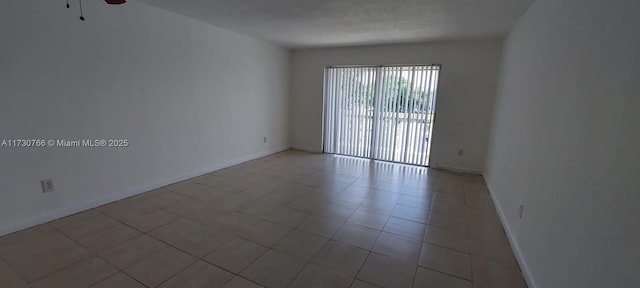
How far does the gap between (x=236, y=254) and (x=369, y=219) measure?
1.31m

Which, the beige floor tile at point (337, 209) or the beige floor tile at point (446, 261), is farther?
the beige floor tile at point (337, 209)

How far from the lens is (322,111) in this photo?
5.59m

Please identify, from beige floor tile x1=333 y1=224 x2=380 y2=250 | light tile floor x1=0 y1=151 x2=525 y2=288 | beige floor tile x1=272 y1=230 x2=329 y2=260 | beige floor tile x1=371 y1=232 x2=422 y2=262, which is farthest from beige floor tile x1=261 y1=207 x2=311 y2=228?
beige floor tile x1=371 y1=232 x2=422 y2=262

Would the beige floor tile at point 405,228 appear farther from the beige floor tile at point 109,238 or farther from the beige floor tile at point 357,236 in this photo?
the beige floor tile at point 109,238

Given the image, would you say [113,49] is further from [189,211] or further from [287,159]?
[287,159]

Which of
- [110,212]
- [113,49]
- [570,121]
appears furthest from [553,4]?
[110,212]

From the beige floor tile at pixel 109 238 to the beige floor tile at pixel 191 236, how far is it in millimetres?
180

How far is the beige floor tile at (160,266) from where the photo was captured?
70.1 inches

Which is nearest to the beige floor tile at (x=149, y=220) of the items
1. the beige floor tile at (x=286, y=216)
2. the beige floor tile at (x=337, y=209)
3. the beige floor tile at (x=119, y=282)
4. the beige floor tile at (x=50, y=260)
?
the beige floor tile at (x=50, y=260)

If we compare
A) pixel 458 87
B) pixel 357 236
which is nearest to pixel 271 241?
pixel 357 236

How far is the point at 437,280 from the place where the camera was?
1.82 m

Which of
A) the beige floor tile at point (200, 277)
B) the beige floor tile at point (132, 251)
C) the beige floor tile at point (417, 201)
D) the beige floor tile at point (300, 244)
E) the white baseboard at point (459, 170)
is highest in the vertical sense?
the white baseboard at point (459, 170)

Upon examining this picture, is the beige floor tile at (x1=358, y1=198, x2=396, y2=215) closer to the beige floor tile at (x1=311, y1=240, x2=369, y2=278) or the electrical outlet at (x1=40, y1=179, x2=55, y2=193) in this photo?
the beige floor tile at (x1=311, y1=240, x2=369, y2=278)

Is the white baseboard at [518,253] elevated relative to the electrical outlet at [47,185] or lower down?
lower down
